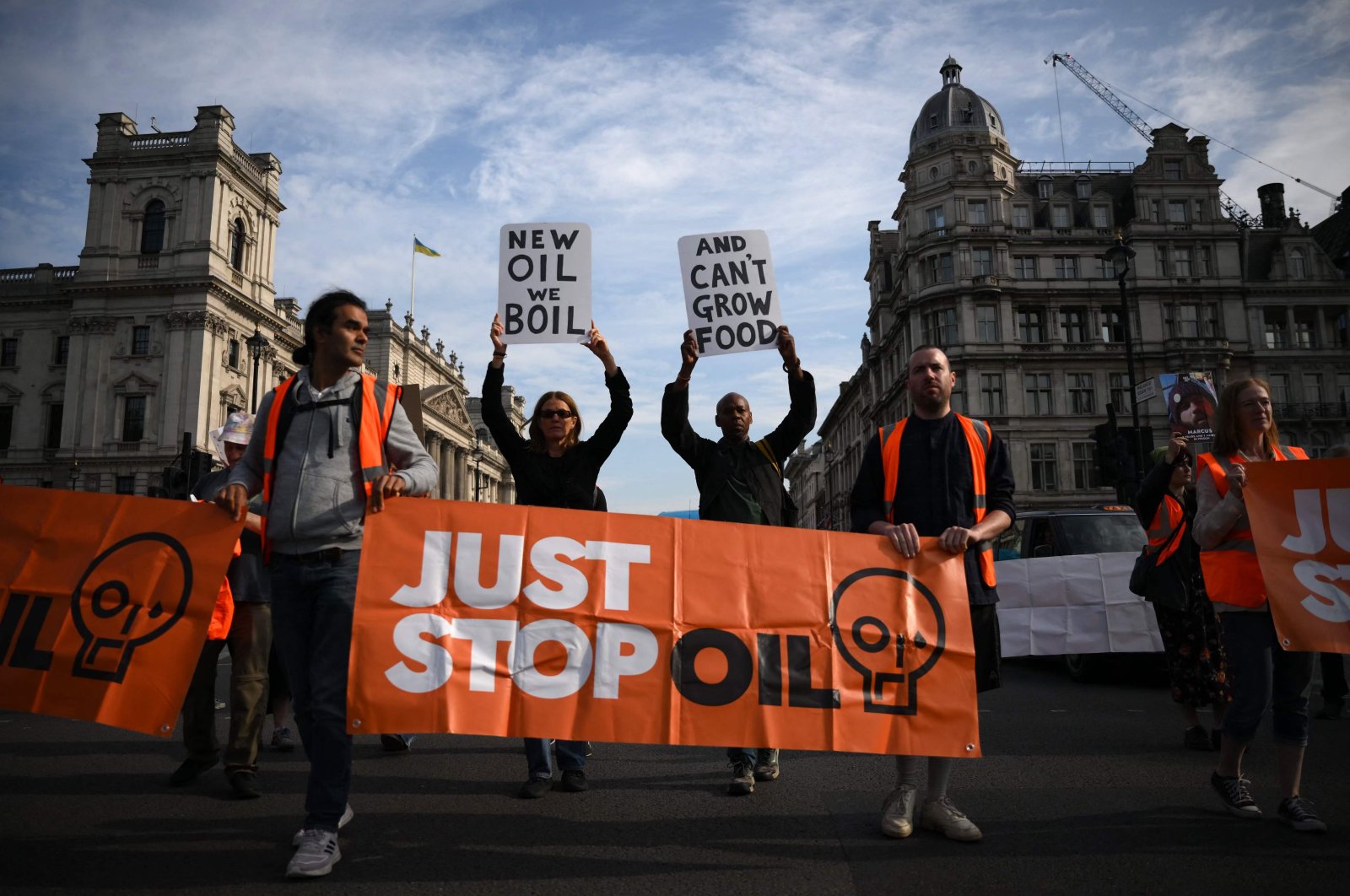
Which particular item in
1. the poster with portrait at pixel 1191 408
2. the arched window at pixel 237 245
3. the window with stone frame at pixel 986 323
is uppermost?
the arched window at pixel 237 245

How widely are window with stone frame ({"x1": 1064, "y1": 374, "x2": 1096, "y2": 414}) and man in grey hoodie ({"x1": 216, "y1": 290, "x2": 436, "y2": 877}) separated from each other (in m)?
50.7

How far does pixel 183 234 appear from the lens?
5238cm

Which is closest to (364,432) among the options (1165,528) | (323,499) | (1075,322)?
(323,499)

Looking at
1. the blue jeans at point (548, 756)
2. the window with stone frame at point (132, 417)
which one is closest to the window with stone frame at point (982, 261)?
the window with stone frame at point (132, 417)

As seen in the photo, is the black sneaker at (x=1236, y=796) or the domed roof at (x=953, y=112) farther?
the domed roof at (x=953, y=112)

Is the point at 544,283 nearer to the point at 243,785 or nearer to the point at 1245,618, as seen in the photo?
the point at 243,785

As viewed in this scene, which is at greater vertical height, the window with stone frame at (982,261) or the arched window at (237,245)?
the arched window at (237,245)

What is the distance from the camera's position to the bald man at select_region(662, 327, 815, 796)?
5.45 metres

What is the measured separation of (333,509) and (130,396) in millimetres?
56427

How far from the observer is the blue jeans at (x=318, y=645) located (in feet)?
11.7

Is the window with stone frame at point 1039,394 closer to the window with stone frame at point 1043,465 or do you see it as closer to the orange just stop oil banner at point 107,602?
the window with stone frame at point 1043,465

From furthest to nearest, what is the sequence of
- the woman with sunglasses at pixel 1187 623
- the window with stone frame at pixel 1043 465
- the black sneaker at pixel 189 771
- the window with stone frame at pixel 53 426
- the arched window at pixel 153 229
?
the window with stone frame at pixel 53 426 < the arched window at pixel 153 229 < the window with stone frame at pixel 1043 465 < the woman with sunglasses at pixel 1187 623 < the black sneaker at pixel 189 771

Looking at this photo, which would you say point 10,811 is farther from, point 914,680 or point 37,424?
point 37,424

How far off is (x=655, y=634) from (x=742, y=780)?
4.09 feet
